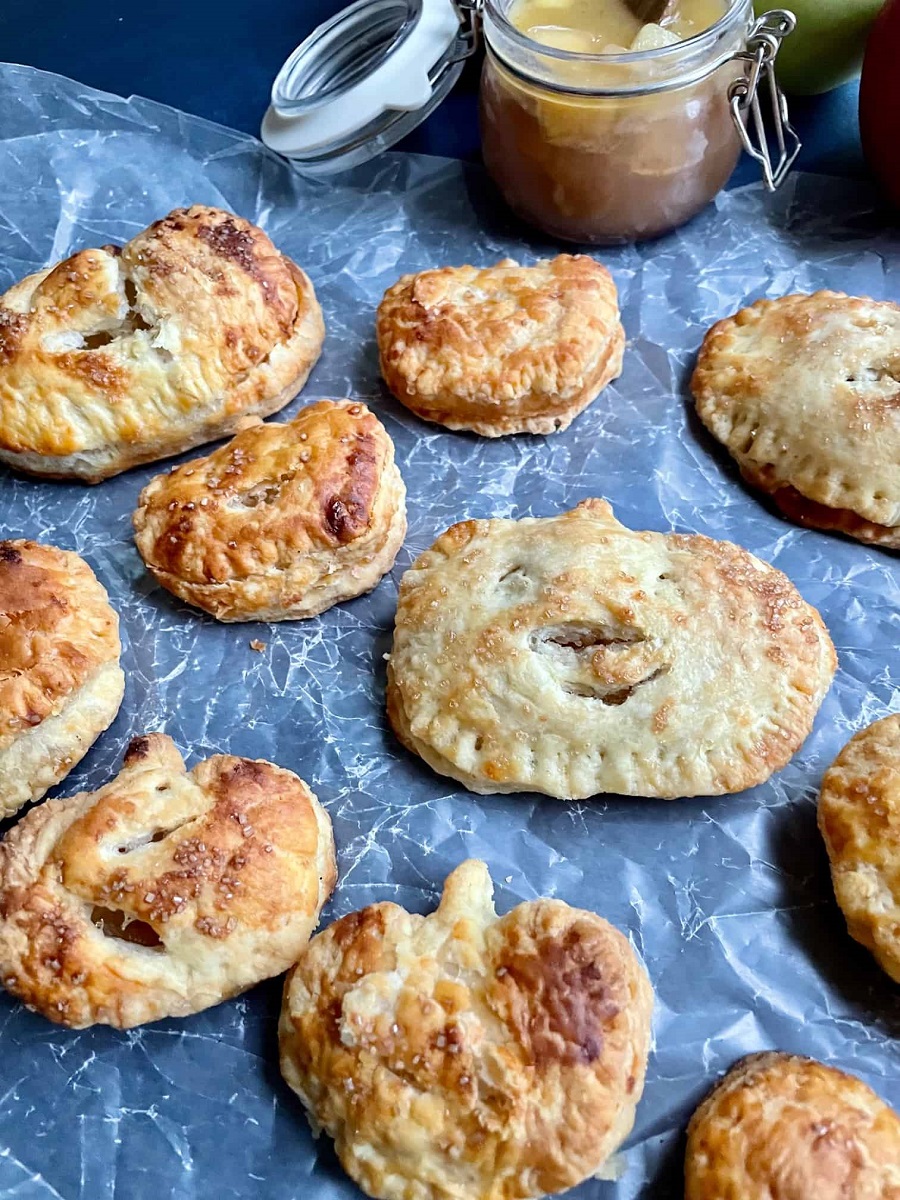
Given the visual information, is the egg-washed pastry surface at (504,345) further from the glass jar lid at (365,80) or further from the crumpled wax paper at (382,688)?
the glass jar lid at (365,80)

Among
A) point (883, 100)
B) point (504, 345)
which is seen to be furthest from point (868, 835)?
point (883, 100)

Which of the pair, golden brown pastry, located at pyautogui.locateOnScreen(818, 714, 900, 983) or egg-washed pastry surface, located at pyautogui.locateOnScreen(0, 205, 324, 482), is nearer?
golden brown pastry, located at pyautogui.locateOnScreen(818, 714, 900, 983)

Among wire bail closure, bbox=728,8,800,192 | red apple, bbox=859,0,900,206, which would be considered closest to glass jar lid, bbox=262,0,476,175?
wire bail closure, bbox=728,8,800,192

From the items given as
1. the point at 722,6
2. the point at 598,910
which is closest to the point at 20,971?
the point at 598,910

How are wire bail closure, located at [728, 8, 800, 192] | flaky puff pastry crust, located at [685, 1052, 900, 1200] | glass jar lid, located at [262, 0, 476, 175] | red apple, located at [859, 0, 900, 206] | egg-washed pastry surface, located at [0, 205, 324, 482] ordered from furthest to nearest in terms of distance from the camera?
1. glass jar lid, located at [262, 0, 476, 175]
2. red apple, located at [859, 0, 900, 206]
3. wire bail closure, located at [728, 8, 800, 192]
4. egg-washed pastry surface, located at [0, 205, 324, 482]
5. flaky puff pastry crust, located at [685, 1052, 900, 1200]

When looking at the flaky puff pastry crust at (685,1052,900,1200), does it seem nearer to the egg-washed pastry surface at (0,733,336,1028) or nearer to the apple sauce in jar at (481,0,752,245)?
the egg-washed pastry surface at (0,733,336,1028)

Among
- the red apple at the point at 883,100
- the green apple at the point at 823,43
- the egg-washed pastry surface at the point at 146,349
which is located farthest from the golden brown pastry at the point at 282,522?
the green apple at the point at 823,43
